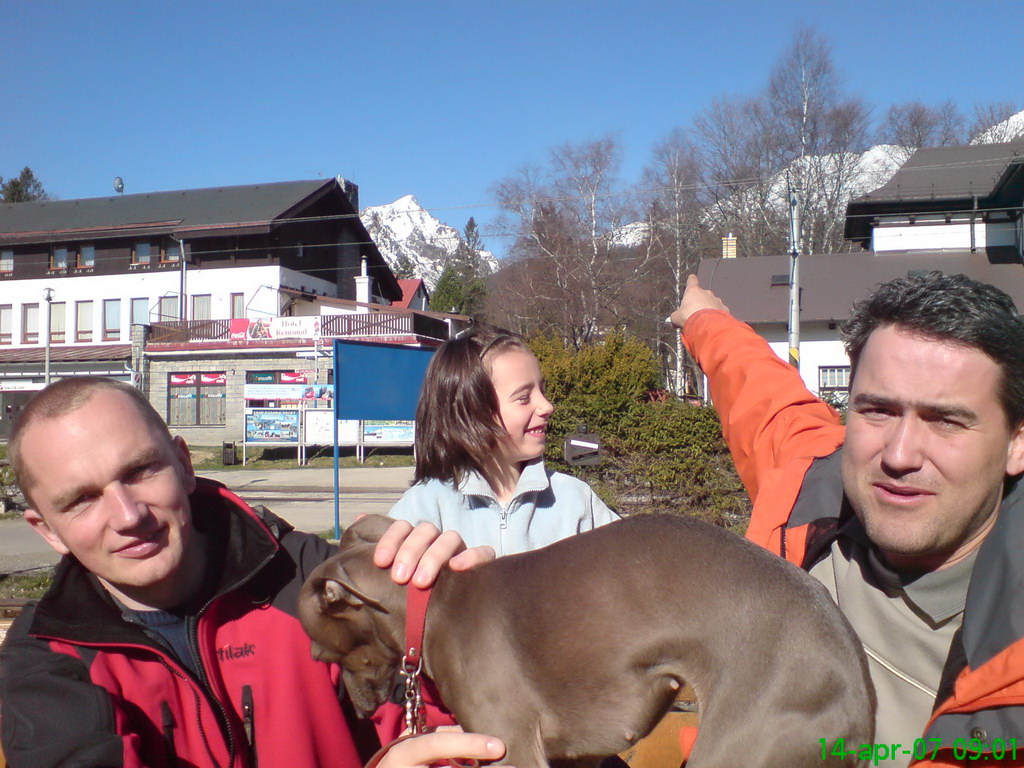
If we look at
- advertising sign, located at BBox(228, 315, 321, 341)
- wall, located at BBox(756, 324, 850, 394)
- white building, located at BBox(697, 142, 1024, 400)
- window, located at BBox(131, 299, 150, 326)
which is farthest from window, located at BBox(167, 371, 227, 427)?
wall, located at BBox(756, 324, 850, 394)

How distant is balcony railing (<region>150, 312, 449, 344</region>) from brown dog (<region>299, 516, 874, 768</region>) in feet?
120

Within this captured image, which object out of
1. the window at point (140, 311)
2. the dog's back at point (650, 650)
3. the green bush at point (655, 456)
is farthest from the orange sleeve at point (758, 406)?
the window at point (140, 311)

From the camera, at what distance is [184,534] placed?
236 centimetres

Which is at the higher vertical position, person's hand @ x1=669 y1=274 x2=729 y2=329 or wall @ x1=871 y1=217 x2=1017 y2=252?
wall @ x1=871 y1=217 x2=1017 y2=252

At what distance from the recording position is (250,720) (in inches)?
89.5

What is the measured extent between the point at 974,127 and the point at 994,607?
205ft

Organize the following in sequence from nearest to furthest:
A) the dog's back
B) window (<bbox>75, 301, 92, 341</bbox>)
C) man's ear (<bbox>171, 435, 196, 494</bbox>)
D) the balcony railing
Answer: the dog's back, man's ear (<bbox>171, 435, 196, 494</bbox>), the balcony railing, window (<bbox>75, 301, 92, 341</bbox>)

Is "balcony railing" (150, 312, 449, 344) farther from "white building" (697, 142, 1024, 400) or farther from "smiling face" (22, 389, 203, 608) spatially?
"smiling face" (22, 389, 203, 608)

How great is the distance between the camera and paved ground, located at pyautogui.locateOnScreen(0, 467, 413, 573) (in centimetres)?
1274

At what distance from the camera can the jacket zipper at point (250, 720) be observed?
2262mm

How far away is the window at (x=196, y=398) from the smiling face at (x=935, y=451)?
131ft

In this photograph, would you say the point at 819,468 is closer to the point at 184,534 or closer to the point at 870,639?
the point at 870,639

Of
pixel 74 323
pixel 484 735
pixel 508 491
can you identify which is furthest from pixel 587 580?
pixel 74 323

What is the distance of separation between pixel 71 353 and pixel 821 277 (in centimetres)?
4018
